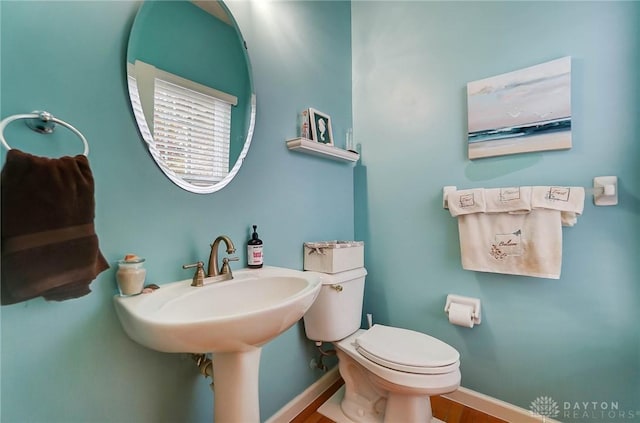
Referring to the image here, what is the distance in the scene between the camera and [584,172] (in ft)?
3.89

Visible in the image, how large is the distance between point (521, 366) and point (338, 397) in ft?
3.17

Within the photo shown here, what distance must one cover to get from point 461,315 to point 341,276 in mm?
646

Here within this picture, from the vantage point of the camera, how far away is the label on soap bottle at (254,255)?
3.81 ft

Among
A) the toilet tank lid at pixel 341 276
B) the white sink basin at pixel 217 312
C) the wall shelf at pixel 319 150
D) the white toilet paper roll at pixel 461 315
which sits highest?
the wall shelf at pixel 319 150

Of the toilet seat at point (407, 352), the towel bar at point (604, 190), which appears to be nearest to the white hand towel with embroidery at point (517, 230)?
the towel bar at point (604, 190)

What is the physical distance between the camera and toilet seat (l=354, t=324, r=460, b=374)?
1074 mm

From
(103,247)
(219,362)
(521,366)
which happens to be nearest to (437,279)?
(521,366)

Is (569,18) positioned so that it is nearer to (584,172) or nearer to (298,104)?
(584,172)

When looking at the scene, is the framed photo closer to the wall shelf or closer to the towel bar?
the wall shelf

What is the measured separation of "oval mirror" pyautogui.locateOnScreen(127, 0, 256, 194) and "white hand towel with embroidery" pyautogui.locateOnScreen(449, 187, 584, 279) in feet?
3.74

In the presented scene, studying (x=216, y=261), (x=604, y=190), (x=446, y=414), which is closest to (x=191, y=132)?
(x=216, y=261)

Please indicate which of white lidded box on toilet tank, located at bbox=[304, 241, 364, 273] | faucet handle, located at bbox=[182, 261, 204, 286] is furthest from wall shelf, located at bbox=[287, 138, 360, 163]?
faucet handle, located at bbox=[182, 261, 204, 286]

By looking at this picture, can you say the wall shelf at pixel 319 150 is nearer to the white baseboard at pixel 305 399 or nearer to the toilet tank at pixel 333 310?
the toilet tank at pixel 333 310

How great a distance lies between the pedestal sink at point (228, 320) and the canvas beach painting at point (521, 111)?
1.16m
